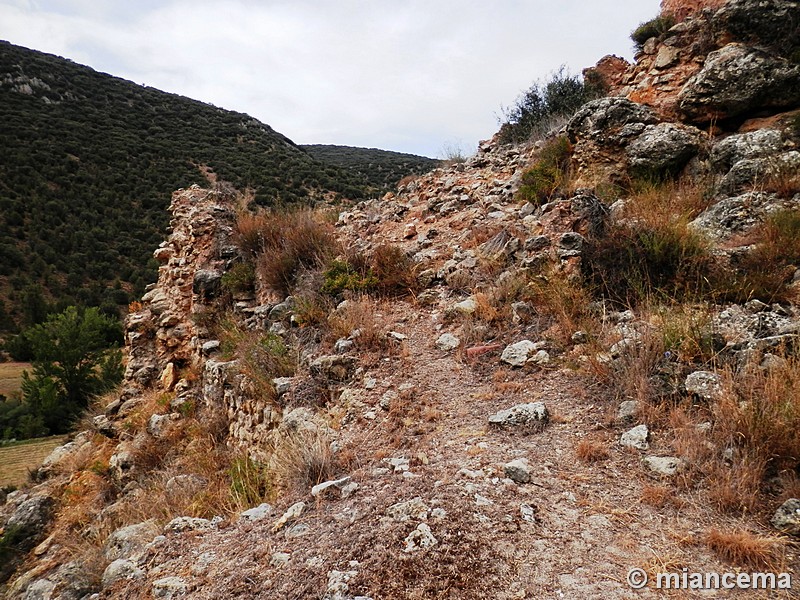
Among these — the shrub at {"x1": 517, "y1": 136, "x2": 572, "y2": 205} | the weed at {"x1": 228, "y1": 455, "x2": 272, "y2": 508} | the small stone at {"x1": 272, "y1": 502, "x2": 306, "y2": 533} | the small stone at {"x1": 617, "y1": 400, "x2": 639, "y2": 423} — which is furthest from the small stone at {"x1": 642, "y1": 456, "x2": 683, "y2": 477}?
the shrub at {"x1": 517, "y1": 136, "x2": 572, "y2": 205}

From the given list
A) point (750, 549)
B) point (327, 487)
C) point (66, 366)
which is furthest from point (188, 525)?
point (66, 366)

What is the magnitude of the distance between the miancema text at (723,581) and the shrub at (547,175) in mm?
5444

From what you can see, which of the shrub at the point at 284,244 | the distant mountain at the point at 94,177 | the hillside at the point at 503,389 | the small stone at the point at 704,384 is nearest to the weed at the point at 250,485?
the hillside at the point at 503,389

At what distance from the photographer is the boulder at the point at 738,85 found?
17.7 ft

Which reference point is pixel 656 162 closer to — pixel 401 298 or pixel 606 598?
pixel 401 298

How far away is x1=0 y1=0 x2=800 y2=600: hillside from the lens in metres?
2.20

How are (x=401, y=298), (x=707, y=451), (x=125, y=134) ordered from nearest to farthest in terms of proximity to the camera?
(x=707, y=451)
(x=401, y=298)
(x=125, y=134)

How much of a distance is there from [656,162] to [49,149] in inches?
1684

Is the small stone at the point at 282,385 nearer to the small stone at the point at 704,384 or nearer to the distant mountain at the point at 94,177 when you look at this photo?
the small stone at the point at 704,384

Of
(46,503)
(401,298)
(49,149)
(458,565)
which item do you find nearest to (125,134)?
(49,149)

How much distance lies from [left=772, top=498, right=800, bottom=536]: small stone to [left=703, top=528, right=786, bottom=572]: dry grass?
9 centimetres

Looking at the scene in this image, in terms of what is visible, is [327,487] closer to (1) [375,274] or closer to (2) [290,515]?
(2) [290,515]

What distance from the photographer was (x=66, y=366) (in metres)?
22.0

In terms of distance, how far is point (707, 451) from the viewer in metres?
2.49
